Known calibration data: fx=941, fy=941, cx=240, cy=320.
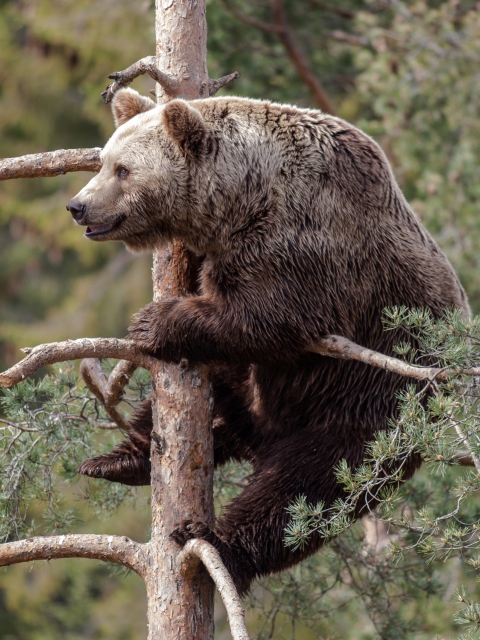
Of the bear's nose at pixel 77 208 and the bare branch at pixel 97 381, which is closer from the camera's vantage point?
the bear's nose at pixel 77 208

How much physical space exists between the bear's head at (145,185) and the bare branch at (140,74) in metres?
0.13

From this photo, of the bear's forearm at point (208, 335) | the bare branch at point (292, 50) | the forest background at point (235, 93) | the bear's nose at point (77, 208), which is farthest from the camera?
the bare branch at point (292, 50)

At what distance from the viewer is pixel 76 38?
13148mm

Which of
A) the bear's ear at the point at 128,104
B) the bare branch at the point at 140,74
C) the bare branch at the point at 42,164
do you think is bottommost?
the bare branch at the point at 42,164

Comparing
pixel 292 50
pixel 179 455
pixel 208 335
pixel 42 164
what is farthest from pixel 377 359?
pixel 292 50

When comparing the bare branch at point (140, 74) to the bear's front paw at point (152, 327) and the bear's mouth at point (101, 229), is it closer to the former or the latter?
the bear's mouth at point (101, 229)

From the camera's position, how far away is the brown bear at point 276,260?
4301 mm

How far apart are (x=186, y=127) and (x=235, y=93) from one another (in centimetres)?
492

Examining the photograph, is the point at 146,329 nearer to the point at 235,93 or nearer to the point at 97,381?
the point at 97,381

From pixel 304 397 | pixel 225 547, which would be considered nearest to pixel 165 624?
pixel 225 547

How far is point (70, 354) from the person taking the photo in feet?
12.7

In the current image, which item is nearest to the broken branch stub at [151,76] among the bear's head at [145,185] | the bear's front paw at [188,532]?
the bear's head at [145,185]

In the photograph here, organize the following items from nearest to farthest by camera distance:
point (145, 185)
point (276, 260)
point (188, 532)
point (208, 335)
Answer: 1. point (188, 532)
2. point (208, 335)
3. point (276, 260)
4. point (145, 185)

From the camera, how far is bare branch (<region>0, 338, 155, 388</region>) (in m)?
3.59
